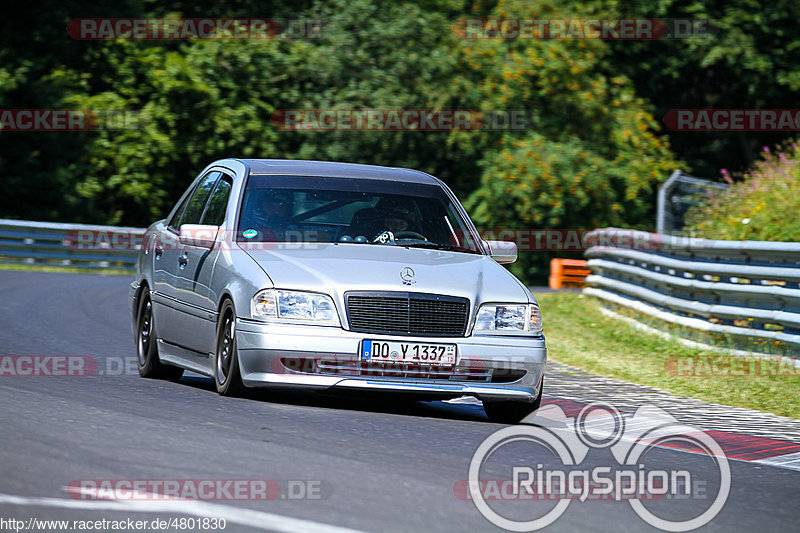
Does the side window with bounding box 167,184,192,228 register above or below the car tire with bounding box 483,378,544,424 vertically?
above

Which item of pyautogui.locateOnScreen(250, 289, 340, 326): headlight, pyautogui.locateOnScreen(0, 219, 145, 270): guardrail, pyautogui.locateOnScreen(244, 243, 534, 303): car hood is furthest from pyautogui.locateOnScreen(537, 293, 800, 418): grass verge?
pyautogui.locateOnScreen(0, 219, 145, 270): guardrail

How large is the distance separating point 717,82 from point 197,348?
117 feet

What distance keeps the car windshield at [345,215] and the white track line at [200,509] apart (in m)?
3.95

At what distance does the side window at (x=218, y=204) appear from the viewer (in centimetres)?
992

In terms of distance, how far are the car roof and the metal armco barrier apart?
21.5 metres

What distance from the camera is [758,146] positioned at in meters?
43.0

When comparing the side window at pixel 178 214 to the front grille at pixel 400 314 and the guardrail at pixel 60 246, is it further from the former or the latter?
the guardrail at pixel 60 246

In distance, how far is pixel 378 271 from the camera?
345 inches

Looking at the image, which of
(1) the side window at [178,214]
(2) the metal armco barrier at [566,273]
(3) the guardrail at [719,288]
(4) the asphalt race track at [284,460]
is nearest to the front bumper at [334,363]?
(4) the asphalt race track at [284,460]

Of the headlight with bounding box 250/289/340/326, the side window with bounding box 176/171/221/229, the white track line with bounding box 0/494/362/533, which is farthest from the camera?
the side window with bounding box 176/171/221/229

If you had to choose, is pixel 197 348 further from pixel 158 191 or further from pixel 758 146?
pixel 758 146

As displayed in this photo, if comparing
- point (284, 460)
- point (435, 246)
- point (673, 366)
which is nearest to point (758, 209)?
point (673, 366)

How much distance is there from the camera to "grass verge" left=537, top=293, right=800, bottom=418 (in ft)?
37.7

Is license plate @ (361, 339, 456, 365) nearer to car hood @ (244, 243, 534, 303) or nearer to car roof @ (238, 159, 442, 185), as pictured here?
car hood @ (244, 243, 534, 303)
